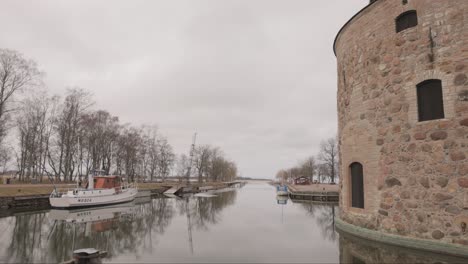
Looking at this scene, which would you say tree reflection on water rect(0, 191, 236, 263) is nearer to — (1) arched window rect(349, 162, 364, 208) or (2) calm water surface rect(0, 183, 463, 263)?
(2) calm water surface rect(0, 183, 463, 263)

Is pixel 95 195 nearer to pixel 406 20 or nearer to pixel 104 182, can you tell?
pixel 104 182

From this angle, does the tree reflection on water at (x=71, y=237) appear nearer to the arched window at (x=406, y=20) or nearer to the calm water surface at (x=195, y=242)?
the calm water surface at (x=195, y=242)

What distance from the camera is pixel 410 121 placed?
10.5 meters

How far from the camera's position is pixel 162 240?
1215 centimetres

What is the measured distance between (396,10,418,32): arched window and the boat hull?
990 inches

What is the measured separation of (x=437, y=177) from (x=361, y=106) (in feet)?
13.0

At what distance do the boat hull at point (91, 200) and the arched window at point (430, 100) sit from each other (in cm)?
2487

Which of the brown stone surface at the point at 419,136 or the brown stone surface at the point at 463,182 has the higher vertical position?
the brown stone surface at the point at 419,136

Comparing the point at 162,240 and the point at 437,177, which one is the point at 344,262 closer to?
the point at 437,177

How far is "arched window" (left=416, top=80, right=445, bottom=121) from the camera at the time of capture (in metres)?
10.0

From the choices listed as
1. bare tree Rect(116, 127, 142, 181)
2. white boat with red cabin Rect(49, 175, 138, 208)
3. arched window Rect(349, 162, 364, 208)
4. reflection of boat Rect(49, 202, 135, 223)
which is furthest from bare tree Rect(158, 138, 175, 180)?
arched window Rect(349, 162, 364, 208)

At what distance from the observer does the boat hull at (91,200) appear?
2400cm

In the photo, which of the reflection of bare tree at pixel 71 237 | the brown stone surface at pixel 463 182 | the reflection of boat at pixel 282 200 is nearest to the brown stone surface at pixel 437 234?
the brown stone surface at pixel 463 182

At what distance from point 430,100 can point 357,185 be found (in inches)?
172
